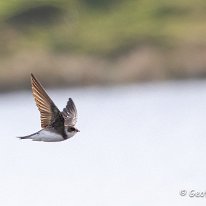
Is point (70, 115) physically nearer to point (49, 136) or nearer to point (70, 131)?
point (70, 131)

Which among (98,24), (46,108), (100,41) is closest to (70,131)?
(46,108)

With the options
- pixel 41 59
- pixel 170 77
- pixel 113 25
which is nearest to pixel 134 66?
pixel 170 77

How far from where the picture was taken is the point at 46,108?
1174 centimetres

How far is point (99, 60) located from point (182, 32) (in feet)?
8.37

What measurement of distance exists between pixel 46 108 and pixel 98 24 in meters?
14.4

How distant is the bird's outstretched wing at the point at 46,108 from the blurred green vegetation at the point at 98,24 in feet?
38.2

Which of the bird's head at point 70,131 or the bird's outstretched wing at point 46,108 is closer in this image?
the bird's outstretched wing at point 46,108

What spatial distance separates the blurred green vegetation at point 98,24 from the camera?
24234mm

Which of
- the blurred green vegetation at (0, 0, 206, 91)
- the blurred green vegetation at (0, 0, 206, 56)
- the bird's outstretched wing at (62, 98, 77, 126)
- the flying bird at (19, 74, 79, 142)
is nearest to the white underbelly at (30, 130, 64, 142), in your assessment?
the flying bird at (19, 74, 79, 142)

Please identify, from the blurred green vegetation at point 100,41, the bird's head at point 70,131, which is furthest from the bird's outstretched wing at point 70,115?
the blurred green vegetation at point 100,41

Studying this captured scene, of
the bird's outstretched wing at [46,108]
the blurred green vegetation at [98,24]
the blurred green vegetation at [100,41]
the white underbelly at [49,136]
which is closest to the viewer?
the bird's outstretched wing at [46,108]

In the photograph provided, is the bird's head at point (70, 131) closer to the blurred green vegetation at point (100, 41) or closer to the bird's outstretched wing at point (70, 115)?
the bird's outstretched wing at point (70, 115)

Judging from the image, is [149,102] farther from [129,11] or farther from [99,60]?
[129,11]

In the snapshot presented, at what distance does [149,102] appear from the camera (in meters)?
22.2
